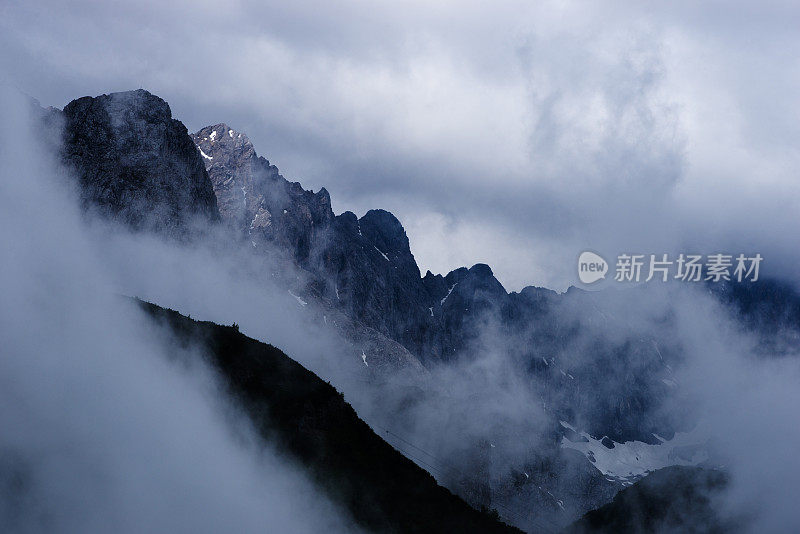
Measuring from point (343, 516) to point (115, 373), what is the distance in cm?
5206

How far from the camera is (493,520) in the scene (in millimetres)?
141250

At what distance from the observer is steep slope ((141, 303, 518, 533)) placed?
132m

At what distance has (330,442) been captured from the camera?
13888 cm

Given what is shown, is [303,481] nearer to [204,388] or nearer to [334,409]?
[334,409]

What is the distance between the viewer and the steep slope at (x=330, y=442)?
132375mm

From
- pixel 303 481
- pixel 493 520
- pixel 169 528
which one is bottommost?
pixel 169 528

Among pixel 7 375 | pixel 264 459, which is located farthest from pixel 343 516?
pixel 7 375

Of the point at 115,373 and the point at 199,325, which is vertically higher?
the point at 199,325

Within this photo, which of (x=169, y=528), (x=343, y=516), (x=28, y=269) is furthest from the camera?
(x=28, y=269)

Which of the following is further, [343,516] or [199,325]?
[199,325]

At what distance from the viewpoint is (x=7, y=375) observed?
420 ft

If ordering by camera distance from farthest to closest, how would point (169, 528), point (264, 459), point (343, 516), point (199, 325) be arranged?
point (199, 325), point (264, 459), point (343, 516), point (169, 528)

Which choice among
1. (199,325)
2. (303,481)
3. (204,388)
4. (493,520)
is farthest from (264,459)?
(493,520)

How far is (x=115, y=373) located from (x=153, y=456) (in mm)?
19250
